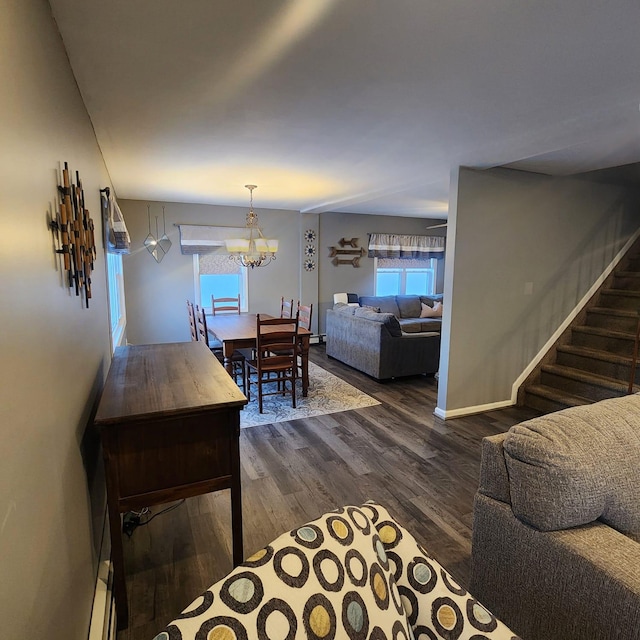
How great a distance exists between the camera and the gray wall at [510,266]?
358 centimetres

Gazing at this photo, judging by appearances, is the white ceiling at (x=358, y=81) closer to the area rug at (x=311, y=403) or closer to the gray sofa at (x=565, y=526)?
the gray sofa at (x=565, y=526)

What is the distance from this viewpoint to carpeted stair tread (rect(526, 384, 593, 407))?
371cm

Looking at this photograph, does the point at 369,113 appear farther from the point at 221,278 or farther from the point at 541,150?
the point at 221,278

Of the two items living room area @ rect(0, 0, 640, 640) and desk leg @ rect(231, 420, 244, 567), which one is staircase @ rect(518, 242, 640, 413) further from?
desk leg @ rect(231, 420, 244, 567)

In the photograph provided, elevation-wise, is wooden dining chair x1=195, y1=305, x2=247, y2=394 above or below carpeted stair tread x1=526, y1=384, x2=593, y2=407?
above

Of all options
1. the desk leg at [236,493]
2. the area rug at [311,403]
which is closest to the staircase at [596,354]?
the area rug at [311,403]

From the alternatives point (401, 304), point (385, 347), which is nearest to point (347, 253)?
point (401, 304)

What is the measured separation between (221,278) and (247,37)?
4.85 m

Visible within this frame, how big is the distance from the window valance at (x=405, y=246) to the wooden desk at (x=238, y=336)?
3.09 metres

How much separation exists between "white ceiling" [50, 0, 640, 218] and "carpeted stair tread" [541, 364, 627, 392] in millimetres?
1917

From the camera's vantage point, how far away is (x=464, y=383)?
379 centimetres

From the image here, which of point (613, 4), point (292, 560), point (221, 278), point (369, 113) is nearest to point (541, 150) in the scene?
point (369, 113)

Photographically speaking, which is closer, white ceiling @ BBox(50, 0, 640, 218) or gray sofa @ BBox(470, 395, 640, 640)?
gray sofa @ BBox(470, 395, 640, 640)

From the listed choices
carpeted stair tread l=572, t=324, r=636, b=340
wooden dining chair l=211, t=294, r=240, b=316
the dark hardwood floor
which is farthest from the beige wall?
carpeted stair tread l=572, t=324, r=636, b=340
